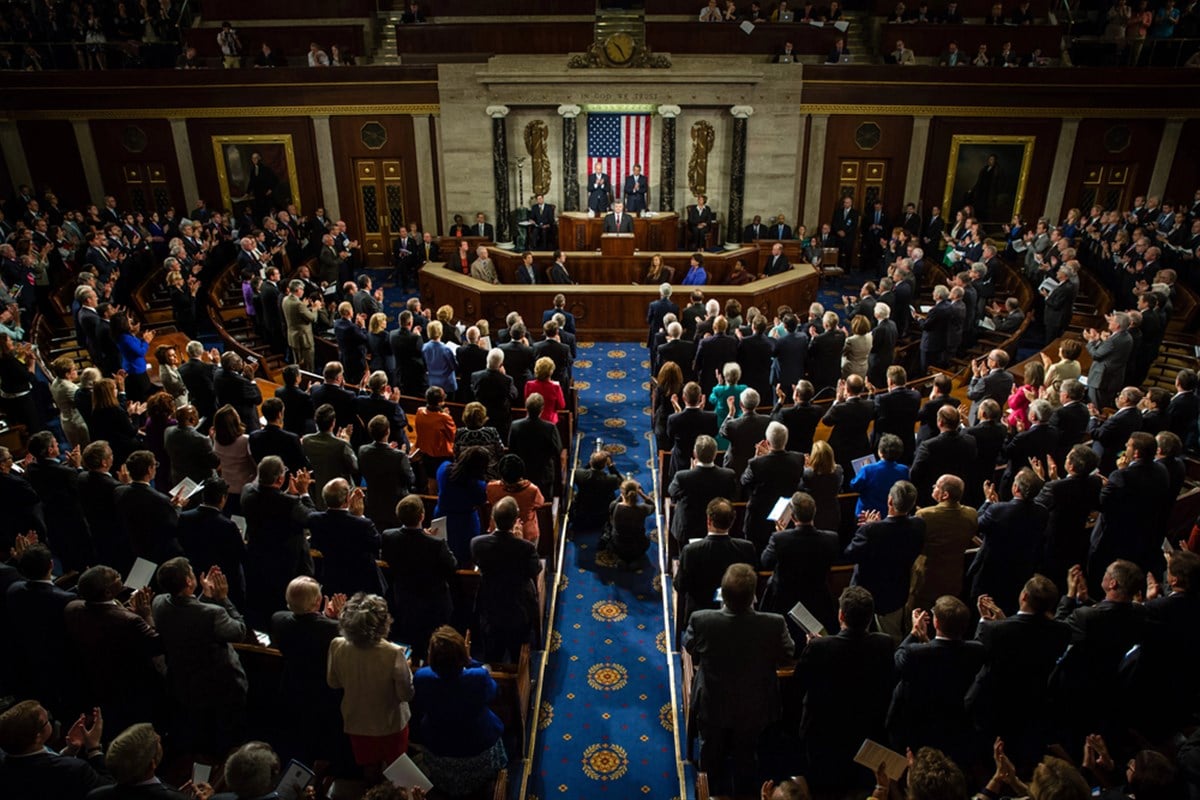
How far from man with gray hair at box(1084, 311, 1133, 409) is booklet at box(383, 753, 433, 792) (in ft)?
25.5

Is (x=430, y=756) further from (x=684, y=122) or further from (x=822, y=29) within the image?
(x=822, y=29)

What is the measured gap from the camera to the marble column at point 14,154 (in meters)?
16.1

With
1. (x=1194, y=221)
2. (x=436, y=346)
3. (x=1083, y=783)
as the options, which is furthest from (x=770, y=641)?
(x=1194, y=221)

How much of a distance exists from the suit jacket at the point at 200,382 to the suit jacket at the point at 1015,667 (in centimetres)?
638

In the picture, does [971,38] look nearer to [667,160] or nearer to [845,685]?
[667,160]

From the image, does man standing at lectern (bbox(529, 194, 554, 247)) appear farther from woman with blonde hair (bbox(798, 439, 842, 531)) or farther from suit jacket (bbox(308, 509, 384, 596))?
suit jacket (bbox(308, 509, 384, 596))

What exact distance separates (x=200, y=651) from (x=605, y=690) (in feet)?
8.22

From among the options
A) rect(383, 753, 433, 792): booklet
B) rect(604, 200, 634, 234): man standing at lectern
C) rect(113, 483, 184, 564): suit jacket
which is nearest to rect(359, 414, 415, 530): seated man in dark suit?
rect(113, 483, 184, 564): suit jacket

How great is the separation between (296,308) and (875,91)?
40.5 feet

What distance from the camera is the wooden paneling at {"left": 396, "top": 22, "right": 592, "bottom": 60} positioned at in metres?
16.3

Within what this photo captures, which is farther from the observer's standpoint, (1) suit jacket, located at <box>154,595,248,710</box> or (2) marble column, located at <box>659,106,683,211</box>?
(2) marble column, located at <box>659,106,683,211</box>

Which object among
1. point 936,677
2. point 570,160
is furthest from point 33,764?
point 570,160

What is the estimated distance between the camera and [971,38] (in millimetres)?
16469

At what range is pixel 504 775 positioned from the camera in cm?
359
